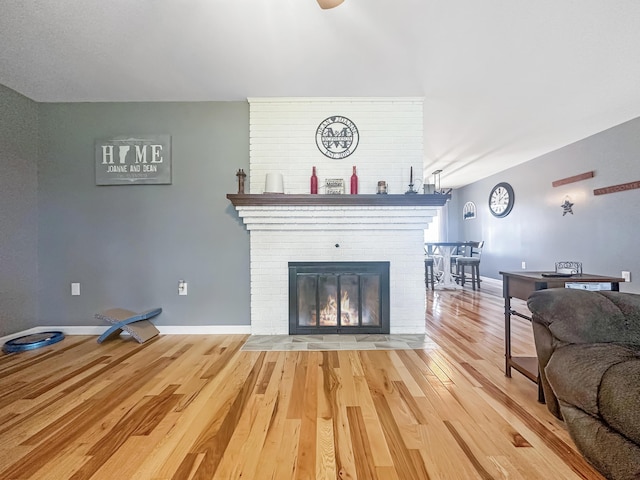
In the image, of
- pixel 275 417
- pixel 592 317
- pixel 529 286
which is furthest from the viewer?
pixel 529 286

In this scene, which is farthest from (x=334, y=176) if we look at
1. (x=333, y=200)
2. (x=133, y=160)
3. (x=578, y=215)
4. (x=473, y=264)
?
(x=473, y=264)

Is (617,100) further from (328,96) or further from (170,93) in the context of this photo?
(170,93)

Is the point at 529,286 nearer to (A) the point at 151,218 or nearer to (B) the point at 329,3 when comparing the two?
(B) the point at 329,3

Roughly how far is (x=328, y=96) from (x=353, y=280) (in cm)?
187

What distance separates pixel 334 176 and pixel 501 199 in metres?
4.66

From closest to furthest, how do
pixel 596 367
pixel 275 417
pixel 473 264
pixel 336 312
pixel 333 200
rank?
pixel 596 367, pixel 275 417, pixel 333 200, pixel 336 312, pixel 473 264

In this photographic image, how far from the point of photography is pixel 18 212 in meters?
2.63

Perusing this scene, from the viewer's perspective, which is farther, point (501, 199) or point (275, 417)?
point (501, 199)

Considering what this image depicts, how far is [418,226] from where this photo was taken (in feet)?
9.00

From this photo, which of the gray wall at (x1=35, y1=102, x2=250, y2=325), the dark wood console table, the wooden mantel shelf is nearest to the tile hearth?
the gray wall at (x1=35, y1=102, x2=250, y2=325)

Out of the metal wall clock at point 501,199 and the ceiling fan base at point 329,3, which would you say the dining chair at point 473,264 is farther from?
the ceiling fan base at point 329,3

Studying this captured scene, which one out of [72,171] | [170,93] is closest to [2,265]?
[72,171]

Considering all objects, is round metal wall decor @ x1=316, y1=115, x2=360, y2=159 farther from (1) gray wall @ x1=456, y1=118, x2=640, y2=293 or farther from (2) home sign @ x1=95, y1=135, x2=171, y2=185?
(1) gray wall @ x1=456, y1=118, x2=640, y2=293

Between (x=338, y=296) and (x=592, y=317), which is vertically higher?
(x=592, y=317)
